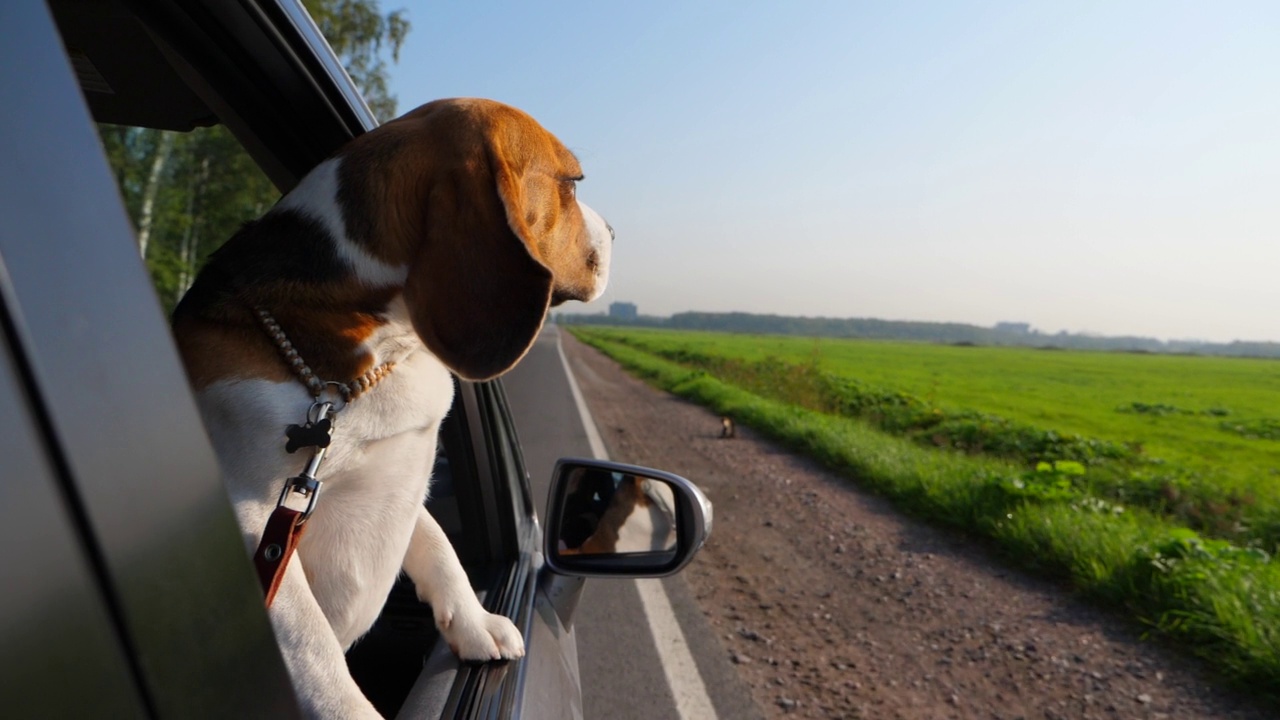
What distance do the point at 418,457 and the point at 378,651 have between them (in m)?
0.99

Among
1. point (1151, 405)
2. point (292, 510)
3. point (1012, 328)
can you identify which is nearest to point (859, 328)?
point (1012, 328)

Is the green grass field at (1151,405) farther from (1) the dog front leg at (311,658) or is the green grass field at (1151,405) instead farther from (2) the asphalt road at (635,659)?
(1) the dog front leg at (311,658)

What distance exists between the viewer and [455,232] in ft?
4.86

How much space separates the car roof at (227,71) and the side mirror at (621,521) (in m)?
1.09

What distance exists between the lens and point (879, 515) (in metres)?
8.63

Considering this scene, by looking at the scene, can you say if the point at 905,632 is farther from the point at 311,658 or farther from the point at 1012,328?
the point at 1012,328

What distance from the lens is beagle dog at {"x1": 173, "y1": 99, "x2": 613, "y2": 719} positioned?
1334mm

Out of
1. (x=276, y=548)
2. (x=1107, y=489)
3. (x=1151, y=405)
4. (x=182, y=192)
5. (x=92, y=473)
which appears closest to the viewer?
(x=92, y=473)

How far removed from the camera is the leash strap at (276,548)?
3.86ft

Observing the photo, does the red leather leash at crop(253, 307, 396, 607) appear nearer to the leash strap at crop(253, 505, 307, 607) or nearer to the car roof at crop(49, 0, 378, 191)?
the leash strap at crop(253, 505, 307, 607)

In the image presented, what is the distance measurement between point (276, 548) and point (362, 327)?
427 millimetres

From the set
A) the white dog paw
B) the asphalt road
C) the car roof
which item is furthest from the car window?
the white dog paw

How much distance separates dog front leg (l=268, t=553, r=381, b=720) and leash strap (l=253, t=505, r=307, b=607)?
0.10 ft

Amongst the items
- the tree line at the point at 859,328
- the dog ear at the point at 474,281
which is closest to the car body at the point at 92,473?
the dog ear at the point at 474,281
